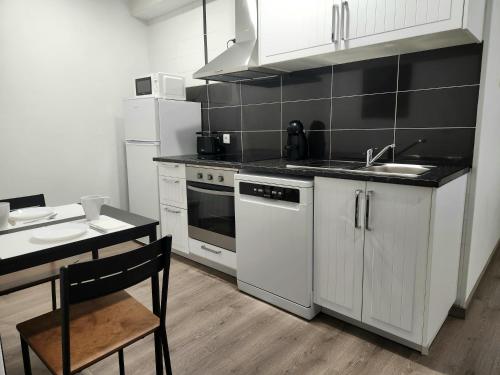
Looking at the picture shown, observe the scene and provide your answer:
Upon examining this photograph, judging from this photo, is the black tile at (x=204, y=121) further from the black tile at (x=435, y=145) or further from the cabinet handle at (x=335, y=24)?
the black tile at (x=435, y=145)

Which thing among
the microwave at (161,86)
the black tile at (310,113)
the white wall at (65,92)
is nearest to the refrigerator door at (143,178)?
the white wall at (65,92)

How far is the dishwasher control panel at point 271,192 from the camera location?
1930 mm

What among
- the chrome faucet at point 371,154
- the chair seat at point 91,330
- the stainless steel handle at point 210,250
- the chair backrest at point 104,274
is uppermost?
the chrome faucet at point 371,154

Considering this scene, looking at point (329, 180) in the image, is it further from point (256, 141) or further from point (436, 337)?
point (256, 141)

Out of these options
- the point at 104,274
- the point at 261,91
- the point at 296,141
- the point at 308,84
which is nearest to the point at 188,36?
the point at 261,91

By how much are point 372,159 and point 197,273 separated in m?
1.64

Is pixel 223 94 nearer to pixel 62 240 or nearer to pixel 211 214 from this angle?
pixel 211 214

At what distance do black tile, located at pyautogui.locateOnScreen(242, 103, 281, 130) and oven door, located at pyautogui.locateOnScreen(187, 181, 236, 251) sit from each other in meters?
0.77

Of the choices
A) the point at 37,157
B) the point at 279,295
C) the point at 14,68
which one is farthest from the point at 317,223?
the point at 14,68

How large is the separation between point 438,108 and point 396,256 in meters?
0.98

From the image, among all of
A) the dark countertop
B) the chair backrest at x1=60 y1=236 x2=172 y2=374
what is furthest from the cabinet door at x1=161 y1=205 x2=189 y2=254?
the chair backrest at x1=60 y1=236 x2=172 y2=374

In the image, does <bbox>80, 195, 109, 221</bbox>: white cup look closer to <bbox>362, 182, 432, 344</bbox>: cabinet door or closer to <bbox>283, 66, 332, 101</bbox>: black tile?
<bbox>362, 182, 432, 344</bbox>: cabinet door

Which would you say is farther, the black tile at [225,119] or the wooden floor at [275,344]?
the black tile at [225,119]

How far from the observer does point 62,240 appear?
1.21 meters
